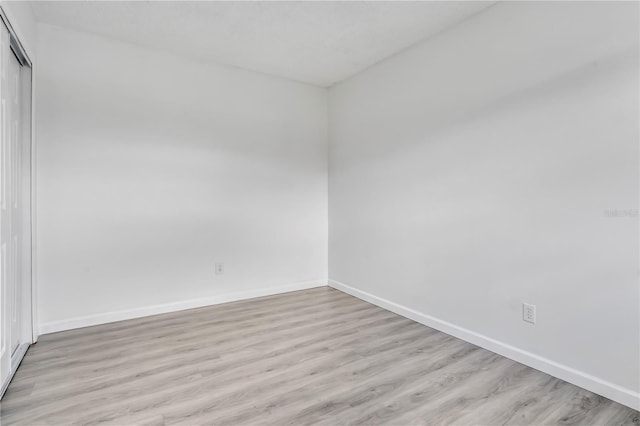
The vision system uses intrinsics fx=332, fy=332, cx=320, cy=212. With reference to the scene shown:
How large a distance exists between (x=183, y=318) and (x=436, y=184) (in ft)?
8.41

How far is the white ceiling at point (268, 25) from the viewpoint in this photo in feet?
7.97

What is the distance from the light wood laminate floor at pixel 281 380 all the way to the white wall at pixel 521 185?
297 mm

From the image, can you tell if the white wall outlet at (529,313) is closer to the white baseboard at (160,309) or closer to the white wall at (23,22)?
the white baseboard at (160,309)

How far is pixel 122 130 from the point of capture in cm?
297

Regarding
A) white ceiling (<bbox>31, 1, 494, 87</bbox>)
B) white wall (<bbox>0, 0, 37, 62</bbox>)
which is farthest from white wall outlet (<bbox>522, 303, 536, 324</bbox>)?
white wall (<bbox>0, 0, 37, 62</bbox>)

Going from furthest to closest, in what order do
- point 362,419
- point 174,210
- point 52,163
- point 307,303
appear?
1. point 307,303
2. point 174,210
3. point 52,163
4. point 362,419

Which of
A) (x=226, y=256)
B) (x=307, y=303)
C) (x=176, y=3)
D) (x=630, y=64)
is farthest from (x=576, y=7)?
(x=226, y=256)

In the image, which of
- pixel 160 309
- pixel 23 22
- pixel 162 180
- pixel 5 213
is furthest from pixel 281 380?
pixel 23 22

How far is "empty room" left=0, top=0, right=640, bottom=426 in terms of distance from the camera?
1.83 meters

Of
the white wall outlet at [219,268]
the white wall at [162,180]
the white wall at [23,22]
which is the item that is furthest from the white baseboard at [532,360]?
the white wall at [23,22]

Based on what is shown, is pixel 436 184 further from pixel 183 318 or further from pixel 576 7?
Result: pixel 183 318

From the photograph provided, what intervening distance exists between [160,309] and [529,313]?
3.08 meters

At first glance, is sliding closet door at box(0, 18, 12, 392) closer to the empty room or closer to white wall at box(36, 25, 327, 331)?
the empty room

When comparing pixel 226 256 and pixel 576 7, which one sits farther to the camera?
pixel 226 256
